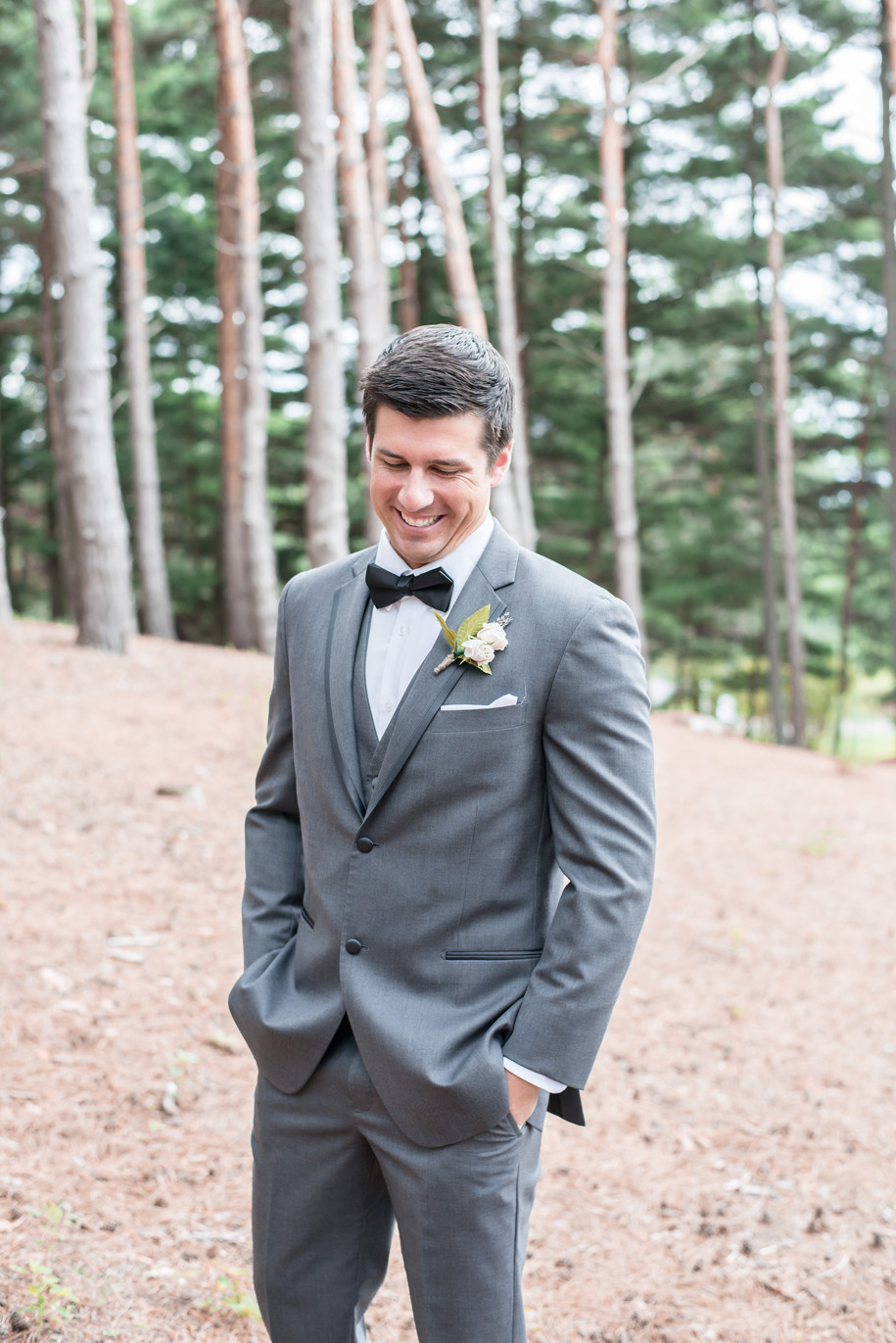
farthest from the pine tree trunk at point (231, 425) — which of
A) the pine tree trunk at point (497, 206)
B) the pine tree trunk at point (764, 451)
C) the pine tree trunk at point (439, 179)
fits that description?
the pine tree trunk at point (764, 451)

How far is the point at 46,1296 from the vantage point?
258cm

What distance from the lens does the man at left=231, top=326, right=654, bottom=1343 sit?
184cm

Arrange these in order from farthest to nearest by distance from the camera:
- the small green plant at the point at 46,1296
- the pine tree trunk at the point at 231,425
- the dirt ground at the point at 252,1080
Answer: the pine tree trunk at the point at 231,425 → the dirt ground at the point at 252,1080 → the small green plant at the point at 46,1296

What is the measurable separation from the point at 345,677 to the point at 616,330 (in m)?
12.9

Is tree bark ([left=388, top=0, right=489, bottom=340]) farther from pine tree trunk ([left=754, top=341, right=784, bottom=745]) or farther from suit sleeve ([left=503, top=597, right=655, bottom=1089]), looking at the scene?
suit sleeve ([left=503, top=597, right=655, bottom=1089])

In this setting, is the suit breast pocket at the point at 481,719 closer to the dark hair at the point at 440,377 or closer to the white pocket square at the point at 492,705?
the white pocket square at the point at 492,705

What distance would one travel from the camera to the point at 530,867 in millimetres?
1947

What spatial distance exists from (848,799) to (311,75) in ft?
26.6

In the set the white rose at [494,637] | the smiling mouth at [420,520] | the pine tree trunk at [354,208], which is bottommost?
the white rose at [494,637]

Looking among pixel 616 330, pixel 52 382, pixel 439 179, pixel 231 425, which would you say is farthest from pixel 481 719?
pixel 52 382

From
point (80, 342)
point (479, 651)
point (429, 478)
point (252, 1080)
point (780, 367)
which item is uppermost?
point (80, 342)

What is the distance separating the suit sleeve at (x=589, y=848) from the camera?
1822 mm

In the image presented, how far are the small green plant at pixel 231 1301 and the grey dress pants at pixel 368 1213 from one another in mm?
820

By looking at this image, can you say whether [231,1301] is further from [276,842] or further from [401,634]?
[401,634]
